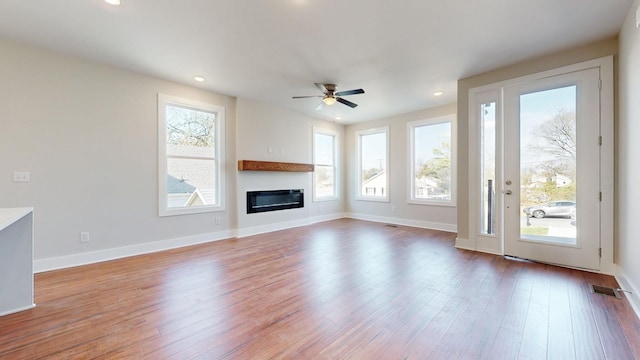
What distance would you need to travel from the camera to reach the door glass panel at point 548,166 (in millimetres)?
3221

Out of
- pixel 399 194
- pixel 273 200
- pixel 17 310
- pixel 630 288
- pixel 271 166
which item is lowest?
pixel 17 310

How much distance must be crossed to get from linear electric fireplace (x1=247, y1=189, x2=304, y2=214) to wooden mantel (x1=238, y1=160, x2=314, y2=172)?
0.51 m

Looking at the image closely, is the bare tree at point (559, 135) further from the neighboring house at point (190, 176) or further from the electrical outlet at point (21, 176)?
the electrical outlet at point (21, 176)

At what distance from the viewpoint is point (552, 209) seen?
Answer: 11.0 ft

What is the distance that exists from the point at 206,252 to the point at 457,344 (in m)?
3.52

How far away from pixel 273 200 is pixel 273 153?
1.04m

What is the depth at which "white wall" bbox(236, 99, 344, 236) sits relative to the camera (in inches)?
206

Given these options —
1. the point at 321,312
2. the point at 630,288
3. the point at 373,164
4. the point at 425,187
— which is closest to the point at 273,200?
the point at 373,164

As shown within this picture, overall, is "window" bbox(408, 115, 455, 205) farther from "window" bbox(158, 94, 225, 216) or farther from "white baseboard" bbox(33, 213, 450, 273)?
"window" bbox(158, 94, 225, 216)

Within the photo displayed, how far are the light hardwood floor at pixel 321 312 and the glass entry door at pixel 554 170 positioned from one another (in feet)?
1.08

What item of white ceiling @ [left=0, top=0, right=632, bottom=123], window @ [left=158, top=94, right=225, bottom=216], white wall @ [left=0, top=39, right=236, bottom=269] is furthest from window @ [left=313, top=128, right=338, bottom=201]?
white wall @ [left=0, top=39, right=236, bottom=269]

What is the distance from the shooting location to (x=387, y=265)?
3.37 meters

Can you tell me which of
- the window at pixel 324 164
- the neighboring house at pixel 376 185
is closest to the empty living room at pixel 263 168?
the window at pixel 324 164

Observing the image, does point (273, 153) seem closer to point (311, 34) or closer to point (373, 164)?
point (373, 164)
